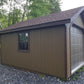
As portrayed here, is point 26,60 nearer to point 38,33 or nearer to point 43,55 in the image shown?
point 43,55

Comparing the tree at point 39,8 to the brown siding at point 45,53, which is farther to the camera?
the tree at point 39,8

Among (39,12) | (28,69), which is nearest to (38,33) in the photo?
(28,69)

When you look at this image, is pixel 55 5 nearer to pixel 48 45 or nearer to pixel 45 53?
pixel 48 45

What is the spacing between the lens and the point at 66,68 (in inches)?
146

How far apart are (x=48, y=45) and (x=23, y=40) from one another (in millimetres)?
1859

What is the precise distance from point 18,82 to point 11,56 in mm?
2948

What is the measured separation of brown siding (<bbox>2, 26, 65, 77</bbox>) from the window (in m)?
0.31

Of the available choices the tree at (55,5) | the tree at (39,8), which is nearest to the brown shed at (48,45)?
the tree at (39,8)

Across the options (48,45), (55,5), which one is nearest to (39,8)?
(55,5)

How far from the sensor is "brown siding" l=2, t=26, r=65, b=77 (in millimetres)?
3939

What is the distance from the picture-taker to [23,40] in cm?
540

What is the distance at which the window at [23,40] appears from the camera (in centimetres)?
527

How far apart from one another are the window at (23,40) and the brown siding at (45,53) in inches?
12.2

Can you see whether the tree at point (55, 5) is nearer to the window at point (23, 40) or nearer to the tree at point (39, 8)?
the tree at point (39, 8)
